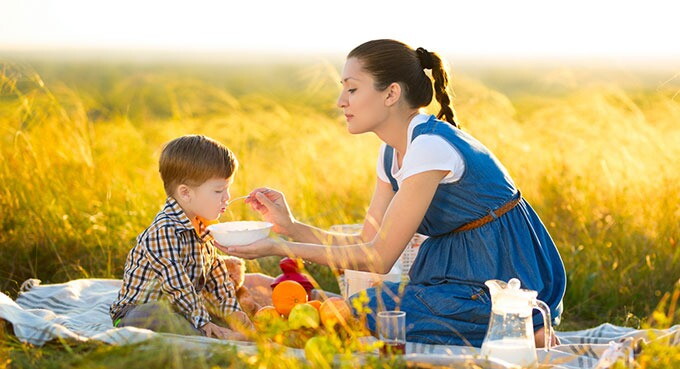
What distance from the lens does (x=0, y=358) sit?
3.42m

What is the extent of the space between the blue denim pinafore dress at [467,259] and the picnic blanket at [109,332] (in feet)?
0.41

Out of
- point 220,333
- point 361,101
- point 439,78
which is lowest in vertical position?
point 220,333

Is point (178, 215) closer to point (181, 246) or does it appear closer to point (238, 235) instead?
point (181, 246)

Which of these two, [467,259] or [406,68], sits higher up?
[406,68]

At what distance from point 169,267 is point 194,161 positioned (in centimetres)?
50

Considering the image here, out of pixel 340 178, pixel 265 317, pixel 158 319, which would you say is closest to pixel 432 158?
pixel 265 317

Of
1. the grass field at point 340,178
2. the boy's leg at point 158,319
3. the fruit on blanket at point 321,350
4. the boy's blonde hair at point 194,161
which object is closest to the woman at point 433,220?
the boy's blonde hair at point 194,161

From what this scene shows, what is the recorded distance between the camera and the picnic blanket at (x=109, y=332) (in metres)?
3.46

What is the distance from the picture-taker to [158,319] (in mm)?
3865

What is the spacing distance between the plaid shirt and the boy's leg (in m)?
0.07

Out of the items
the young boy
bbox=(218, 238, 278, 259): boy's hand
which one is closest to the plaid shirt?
the young boy

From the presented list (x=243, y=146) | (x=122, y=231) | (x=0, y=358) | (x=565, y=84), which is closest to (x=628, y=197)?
(x=565, y=84)

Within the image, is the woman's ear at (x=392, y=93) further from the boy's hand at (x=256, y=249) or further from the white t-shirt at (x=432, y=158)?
the boy's hand at (x=256, y=249)

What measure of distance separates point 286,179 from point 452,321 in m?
3.77
